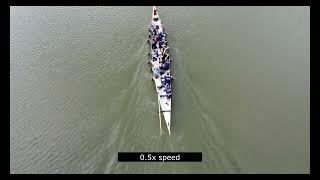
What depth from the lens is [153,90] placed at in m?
8.16

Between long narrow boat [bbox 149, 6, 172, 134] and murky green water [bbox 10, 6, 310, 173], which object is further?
long narrow boat [bbox 149, 6, 172, 134]

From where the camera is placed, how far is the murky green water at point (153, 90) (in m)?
6.96

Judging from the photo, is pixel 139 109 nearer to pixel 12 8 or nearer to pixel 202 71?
pixel 202 71

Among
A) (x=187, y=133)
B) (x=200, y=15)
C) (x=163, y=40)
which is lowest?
(x=187, y=133)

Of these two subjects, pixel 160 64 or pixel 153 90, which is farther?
pixel 160 64

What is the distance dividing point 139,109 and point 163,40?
7.19ft

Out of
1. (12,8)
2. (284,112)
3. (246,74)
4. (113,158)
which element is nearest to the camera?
(113,158)

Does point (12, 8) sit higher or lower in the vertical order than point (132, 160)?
higher

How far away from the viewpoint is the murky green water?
6957 millimetres

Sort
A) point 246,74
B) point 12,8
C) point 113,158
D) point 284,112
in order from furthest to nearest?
point 12,8, point 246,74, point 284,112, point 113,158

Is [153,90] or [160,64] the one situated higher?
[160,64]

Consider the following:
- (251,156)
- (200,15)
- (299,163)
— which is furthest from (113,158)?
(200,15)

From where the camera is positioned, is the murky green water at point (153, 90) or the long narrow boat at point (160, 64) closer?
the murky green water at point (153, 90)

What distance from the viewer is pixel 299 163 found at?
687cm
